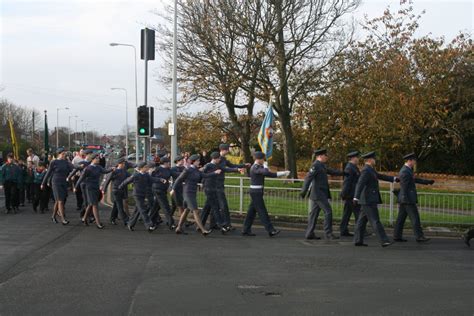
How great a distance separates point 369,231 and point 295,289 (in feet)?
21.5

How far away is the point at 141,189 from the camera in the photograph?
1290 centimetres

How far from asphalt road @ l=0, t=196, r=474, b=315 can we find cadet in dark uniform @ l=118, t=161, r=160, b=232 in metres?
0.60

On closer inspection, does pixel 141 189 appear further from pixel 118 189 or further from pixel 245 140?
pixel 245 140

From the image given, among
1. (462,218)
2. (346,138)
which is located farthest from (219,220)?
(346,138)

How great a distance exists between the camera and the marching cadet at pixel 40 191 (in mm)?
16753

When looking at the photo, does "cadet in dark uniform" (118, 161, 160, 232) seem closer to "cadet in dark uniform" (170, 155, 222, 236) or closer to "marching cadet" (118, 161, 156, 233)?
"marching cadet" (118, 161, 156, 233)

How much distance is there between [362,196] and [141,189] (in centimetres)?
487

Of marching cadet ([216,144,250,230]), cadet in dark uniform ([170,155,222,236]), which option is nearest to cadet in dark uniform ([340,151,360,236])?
marching cadet ([216,144,250,230])

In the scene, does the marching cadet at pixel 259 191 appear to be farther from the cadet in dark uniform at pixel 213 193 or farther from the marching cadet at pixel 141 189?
the marching cadet at pixel 141 189

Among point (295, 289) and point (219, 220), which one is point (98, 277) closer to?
point (295, 289)

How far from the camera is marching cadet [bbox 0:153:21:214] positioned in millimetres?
16688

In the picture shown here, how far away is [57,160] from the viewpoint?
1426cm

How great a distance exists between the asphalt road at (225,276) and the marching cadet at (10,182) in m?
4.92

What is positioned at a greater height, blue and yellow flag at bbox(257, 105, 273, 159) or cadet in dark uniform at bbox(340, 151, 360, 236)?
blue and yellow flag at bbox(257, 105, 273, 159)
